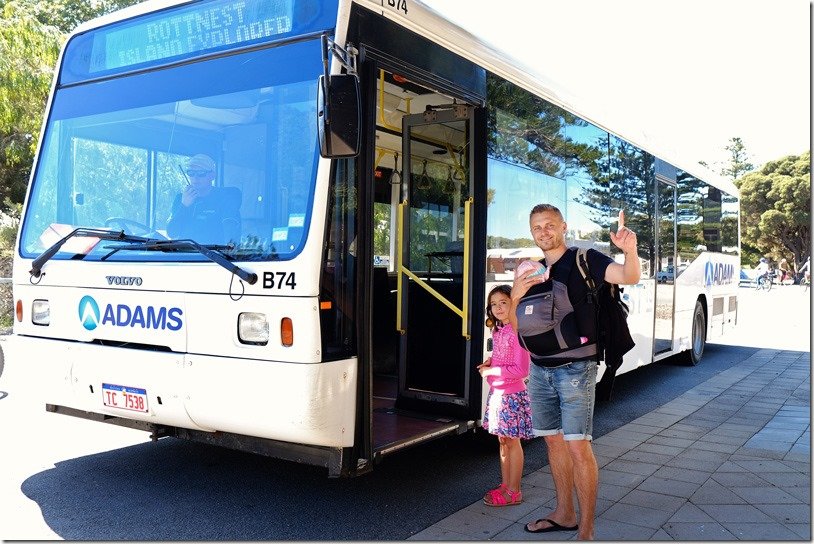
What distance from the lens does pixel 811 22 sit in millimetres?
5922

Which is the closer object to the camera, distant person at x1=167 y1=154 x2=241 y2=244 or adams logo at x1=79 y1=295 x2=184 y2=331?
distant person at x1=167 y1=154 x2=241 y2=244

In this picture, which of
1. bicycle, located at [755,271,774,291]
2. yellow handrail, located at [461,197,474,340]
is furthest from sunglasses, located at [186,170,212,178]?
bicycle, located at [755,271,774,291]

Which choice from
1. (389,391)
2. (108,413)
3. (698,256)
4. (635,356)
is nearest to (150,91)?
(108,413)

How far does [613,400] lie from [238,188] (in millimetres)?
6024

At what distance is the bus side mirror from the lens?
3.94 metres

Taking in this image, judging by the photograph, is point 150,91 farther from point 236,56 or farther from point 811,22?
point 811,22

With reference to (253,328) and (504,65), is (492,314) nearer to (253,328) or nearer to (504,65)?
(253,328)

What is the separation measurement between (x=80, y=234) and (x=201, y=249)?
1042 mm

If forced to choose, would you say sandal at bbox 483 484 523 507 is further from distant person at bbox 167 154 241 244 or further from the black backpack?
distant person at bbox 167 154 241 244

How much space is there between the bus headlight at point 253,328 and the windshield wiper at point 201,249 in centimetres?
19

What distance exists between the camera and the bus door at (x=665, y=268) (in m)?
9.55

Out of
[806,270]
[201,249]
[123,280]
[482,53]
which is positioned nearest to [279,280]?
[201,249]

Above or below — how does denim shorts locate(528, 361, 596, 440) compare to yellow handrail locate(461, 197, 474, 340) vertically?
below

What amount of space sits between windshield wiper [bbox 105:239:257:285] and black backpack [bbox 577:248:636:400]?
1.79 m
